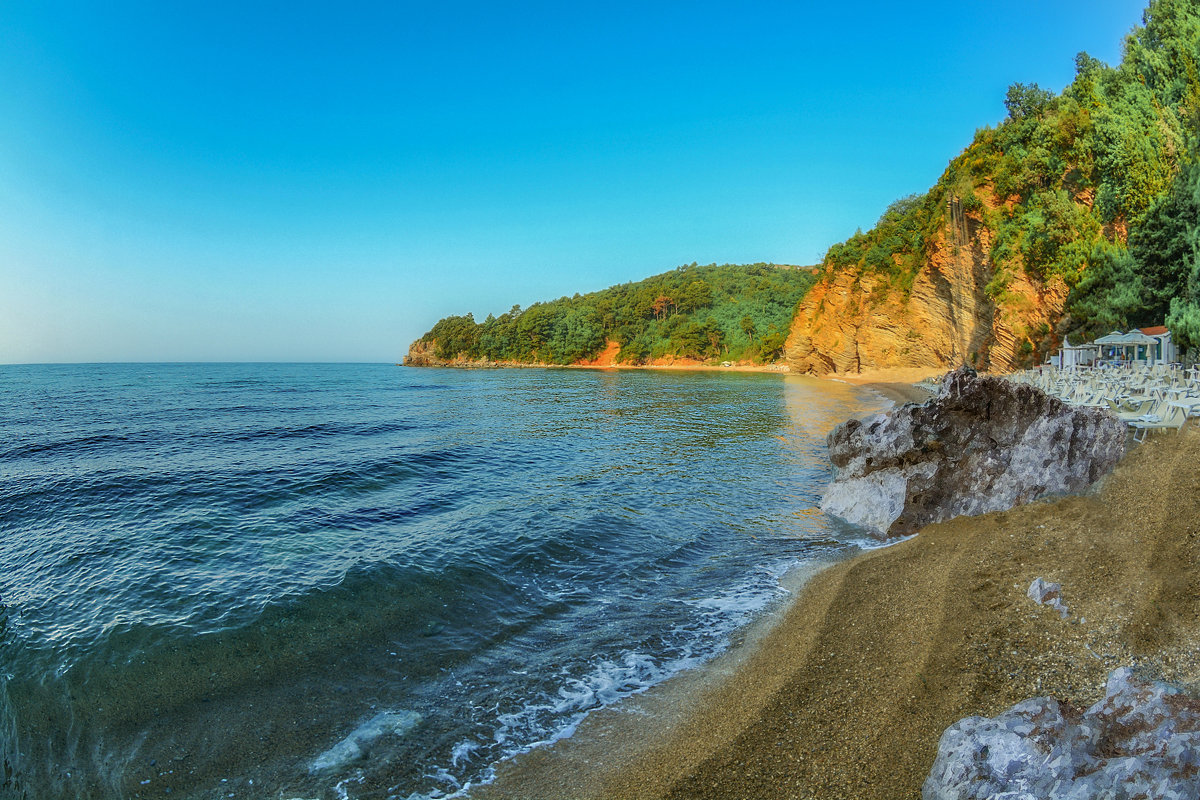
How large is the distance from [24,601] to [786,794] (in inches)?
387

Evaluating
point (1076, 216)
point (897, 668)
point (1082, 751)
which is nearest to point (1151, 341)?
point (1076, 216)

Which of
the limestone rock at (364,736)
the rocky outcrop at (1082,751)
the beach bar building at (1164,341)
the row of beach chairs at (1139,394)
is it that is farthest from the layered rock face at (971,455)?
the beach bar building at (1164,341)

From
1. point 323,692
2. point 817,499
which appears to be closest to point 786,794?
point 323,692

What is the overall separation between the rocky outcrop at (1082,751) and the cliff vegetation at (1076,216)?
25.3 metres

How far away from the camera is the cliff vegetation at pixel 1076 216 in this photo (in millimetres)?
24109

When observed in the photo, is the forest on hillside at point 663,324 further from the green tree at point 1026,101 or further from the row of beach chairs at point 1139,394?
the row of beach chairs at point 1139,394

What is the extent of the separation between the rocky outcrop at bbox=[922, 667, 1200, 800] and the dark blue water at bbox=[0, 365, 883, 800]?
3052 millimetres

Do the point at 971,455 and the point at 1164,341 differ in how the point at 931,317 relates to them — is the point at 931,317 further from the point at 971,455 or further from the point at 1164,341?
the point at 971,455

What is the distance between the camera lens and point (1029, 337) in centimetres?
3356

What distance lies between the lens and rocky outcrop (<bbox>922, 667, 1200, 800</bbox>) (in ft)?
7.92

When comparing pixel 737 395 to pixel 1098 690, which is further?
pixel 737 395

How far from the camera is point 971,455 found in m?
10.1

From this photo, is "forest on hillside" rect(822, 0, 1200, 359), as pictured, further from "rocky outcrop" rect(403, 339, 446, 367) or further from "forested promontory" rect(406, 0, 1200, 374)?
"rocky outcrop" rect(403, 339, 446, 367)

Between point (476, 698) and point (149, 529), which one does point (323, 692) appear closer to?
point (476, 698)
